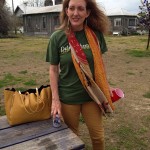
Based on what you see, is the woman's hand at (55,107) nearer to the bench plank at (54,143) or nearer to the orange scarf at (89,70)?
the bench plank at (54,143)

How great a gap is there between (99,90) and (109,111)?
26cm

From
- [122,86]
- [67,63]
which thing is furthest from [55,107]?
[122,86]

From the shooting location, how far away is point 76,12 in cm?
247

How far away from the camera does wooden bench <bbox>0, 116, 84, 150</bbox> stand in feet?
7.69

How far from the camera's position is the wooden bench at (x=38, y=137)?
7.69ft

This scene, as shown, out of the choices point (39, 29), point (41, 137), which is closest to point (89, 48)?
point (41, 137)

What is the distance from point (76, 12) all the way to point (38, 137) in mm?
1165

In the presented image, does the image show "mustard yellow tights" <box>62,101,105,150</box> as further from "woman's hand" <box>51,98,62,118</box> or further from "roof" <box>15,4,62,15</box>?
"roof" <box>15,4,62,15</box>

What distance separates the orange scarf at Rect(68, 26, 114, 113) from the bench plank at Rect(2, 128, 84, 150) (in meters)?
0.43

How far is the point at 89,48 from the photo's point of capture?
2.54 meters

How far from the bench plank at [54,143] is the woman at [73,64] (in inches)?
9.1

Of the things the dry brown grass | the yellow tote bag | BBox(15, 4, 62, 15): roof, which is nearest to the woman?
the yellow tote bag

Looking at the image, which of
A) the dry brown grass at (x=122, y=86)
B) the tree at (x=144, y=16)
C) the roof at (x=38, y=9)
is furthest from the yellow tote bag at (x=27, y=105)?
the roof at (x=38, y=9)

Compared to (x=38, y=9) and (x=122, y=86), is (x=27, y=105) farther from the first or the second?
(x=38, y=9)
